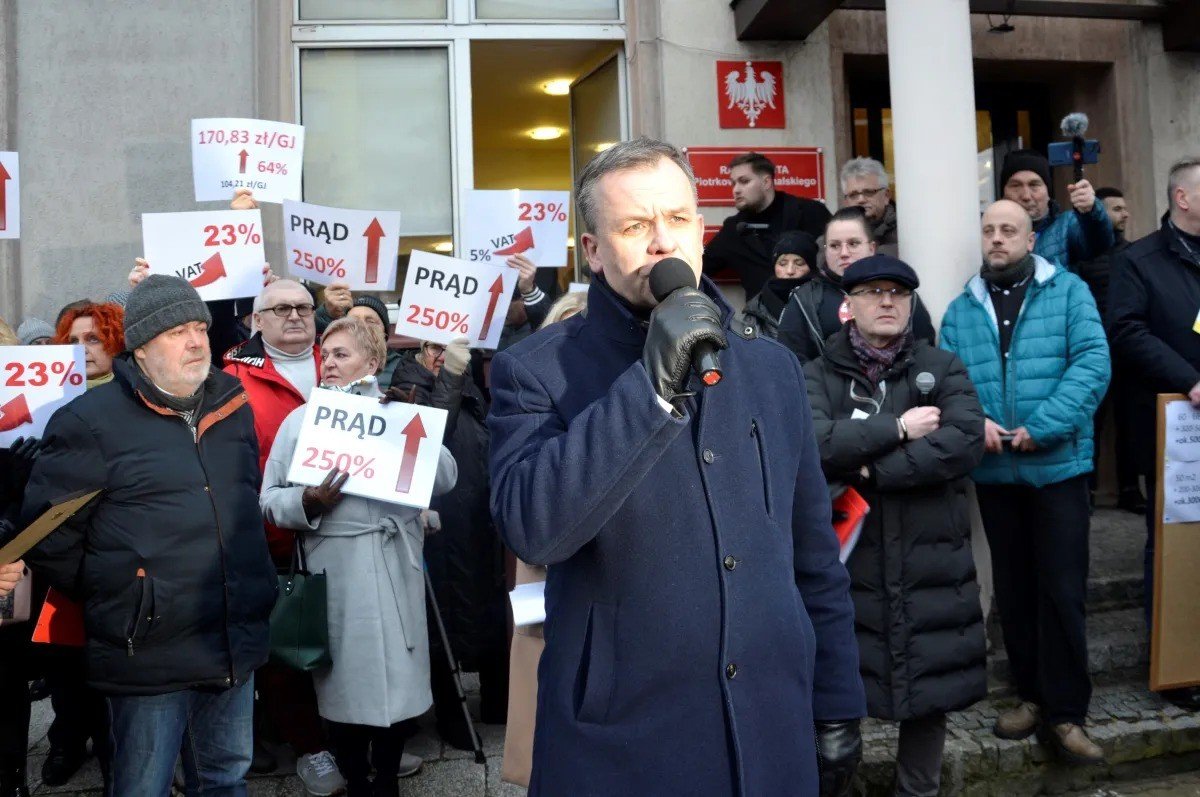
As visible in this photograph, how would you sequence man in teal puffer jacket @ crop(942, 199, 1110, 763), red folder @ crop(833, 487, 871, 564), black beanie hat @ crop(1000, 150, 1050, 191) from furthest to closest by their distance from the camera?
black beanie hat @ crop(1000, 150, 1050, 191) → man in teal puffer jacket @ crop(942, 199, 1110, 763) → red folder @ crop(833, 487, 871, 564)

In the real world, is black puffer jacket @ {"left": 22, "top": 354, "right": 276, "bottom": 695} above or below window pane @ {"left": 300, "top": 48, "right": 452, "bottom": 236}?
below

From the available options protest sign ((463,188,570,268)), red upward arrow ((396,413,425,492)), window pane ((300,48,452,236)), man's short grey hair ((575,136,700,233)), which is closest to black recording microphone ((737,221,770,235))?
protest sign ((463,188,570,268))

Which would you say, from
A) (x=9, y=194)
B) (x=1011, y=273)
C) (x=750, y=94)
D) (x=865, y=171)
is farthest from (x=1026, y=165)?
(x=9, y=194)

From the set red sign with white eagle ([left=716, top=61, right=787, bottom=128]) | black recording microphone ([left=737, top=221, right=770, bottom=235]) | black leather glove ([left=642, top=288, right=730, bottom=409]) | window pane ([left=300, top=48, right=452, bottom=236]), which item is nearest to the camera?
black leather glove ([left=642, top=288, right=730, bottom=409])

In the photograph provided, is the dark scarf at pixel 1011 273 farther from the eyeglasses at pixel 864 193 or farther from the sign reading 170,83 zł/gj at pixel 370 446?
the sign reading 170,83 zł/gj at pixel 370 446

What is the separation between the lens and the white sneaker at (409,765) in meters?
5.02

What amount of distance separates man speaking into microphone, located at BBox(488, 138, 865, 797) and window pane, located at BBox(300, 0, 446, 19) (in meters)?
7.07

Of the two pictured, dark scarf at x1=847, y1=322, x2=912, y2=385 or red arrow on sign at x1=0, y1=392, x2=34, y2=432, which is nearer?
dark scarf at x1=847, y1=322, x2=912, y2=385

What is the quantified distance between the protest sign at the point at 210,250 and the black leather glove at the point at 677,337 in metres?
4.51

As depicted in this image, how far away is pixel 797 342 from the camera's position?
16.9ft

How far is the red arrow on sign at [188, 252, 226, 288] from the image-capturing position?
5852mm

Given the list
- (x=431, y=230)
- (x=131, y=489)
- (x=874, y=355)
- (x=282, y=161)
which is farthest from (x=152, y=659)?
(x=431, y=230)

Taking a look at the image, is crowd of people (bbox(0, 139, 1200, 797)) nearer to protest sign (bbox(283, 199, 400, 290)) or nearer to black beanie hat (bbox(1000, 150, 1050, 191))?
black beanie hat (bbox(1000, 150, 1050, 191))

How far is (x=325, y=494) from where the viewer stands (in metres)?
4.40
